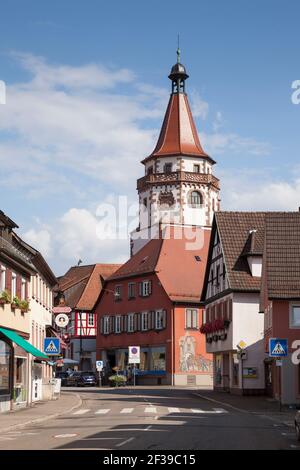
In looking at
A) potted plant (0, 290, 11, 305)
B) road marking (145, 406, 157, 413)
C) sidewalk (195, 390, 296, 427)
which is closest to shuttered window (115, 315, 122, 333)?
sidewalk (195, 390, 296, 427)

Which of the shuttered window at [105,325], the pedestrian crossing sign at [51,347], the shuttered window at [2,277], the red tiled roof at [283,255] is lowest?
the pedestrian crossing sign at [51,347]

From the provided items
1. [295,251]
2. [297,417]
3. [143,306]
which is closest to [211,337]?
[295,251]

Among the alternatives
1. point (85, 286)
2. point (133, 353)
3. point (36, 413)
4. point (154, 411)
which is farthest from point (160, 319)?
point (36, 413)

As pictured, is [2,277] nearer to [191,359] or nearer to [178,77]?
[191,359]

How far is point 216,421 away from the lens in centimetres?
2967

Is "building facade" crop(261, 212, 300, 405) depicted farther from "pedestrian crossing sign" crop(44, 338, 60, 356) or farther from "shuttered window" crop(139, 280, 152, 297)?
"shuttered window" crop(139, 280, 152, 297)

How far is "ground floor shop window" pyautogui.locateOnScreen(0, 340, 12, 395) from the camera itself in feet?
117

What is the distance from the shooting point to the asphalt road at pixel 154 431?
65.3 ft

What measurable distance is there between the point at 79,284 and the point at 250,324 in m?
52.6

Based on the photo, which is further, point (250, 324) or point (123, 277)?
point (123, 277)

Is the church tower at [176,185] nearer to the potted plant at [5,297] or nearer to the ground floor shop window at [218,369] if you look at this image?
the ground floor shop window at [218,369]

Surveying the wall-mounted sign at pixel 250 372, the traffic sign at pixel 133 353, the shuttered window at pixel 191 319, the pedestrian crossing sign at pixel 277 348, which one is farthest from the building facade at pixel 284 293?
the shuttered window at pixel 191 319

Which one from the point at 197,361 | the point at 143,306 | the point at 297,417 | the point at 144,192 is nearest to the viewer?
the point at 297,417
